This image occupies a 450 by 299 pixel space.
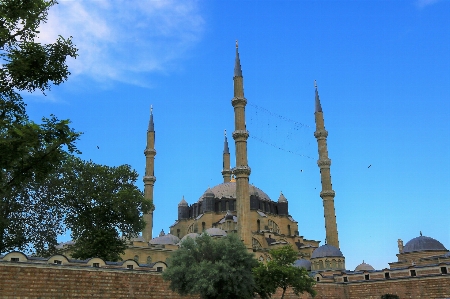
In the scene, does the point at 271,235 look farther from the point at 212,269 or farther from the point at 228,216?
the point at 212,269

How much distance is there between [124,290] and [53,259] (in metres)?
4.06

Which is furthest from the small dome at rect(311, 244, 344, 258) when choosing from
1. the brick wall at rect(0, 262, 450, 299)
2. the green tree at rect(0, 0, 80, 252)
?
the green tree at rect(0, 0, 80, 252)

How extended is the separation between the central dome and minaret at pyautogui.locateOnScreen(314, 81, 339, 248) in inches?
396

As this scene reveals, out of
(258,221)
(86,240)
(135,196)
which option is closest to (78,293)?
(86,240)

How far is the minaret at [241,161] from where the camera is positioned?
1347 inches

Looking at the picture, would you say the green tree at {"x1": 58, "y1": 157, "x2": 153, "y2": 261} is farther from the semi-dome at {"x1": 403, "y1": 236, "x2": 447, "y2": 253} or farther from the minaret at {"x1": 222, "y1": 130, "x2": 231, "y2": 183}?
the minaret at {"x1": 222, "y1": 130, "x2": 231, "y2": 183}

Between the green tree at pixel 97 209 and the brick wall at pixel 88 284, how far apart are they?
4.85 meters

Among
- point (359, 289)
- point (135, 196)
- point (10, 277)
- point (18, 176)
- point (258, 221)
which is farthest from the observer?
point (258, 221)

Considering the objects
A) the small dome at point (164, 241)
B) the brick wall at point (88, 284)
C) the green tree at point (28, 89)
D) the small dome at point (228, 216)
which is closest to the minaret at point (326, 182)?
the small dome at point (228, 216)

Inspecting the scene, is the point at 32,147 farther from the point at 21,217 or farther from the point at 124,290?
the point at 21,217

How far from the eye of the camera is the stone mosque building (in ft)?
101

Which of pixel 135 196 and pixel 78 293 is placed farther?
pixel 135 196

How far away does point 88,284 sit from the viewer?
2173cm

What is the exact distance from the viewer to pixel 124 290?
22891 millimetres
